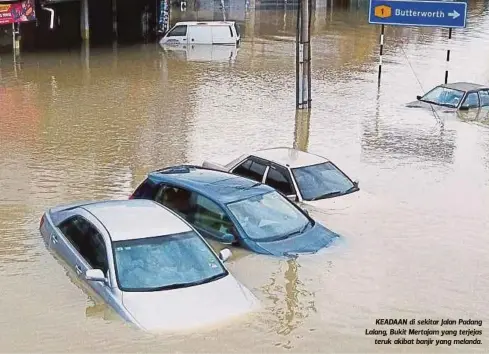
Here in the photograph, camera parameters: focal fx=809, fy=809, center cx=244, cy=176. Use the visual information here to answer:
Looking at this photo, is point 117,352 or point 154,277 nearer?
point 117,352

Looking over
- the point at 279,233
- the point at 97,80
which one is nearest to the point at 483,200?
the point at 279,233

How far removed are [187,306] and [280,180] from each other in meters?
4.99

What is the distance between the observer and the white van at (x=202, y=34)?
3844 cm

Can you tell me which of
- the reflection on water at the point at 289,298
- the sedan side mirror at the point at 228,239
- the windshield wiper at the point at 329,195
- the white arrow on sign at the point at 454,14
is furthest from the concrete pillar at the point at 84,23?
the reflection on water at the point at 289,298

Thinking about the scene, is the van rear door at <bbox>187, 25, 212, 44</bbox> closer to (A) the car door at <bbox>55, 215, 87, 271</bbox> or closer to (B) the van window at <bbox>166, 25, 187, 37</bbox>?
(B) the van window at <bbox>166, 25, 187, 37</bbox>

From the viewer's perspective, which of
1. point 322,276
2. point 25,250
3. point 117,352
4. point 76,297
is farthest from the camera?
point 25,250

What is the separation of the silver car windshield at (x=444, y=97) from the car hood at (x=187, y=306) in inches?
623

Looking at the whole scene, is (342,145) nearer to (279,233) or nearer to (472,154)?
(472,154)

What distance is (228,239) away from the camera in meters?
10.3

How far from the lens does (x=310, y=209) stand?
482 inches

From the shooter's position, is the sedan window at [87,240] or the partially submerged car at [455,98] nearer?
the sedan window at [87,240]

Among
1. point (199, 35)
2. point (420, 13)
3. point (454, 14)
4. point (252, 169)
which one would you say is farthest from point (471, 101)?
point (199, 35)

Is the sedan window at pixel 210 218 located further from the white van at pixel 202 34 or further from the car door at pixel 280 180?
the white van at pixel 202 34

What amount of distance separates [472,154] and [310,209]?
23.0ft
